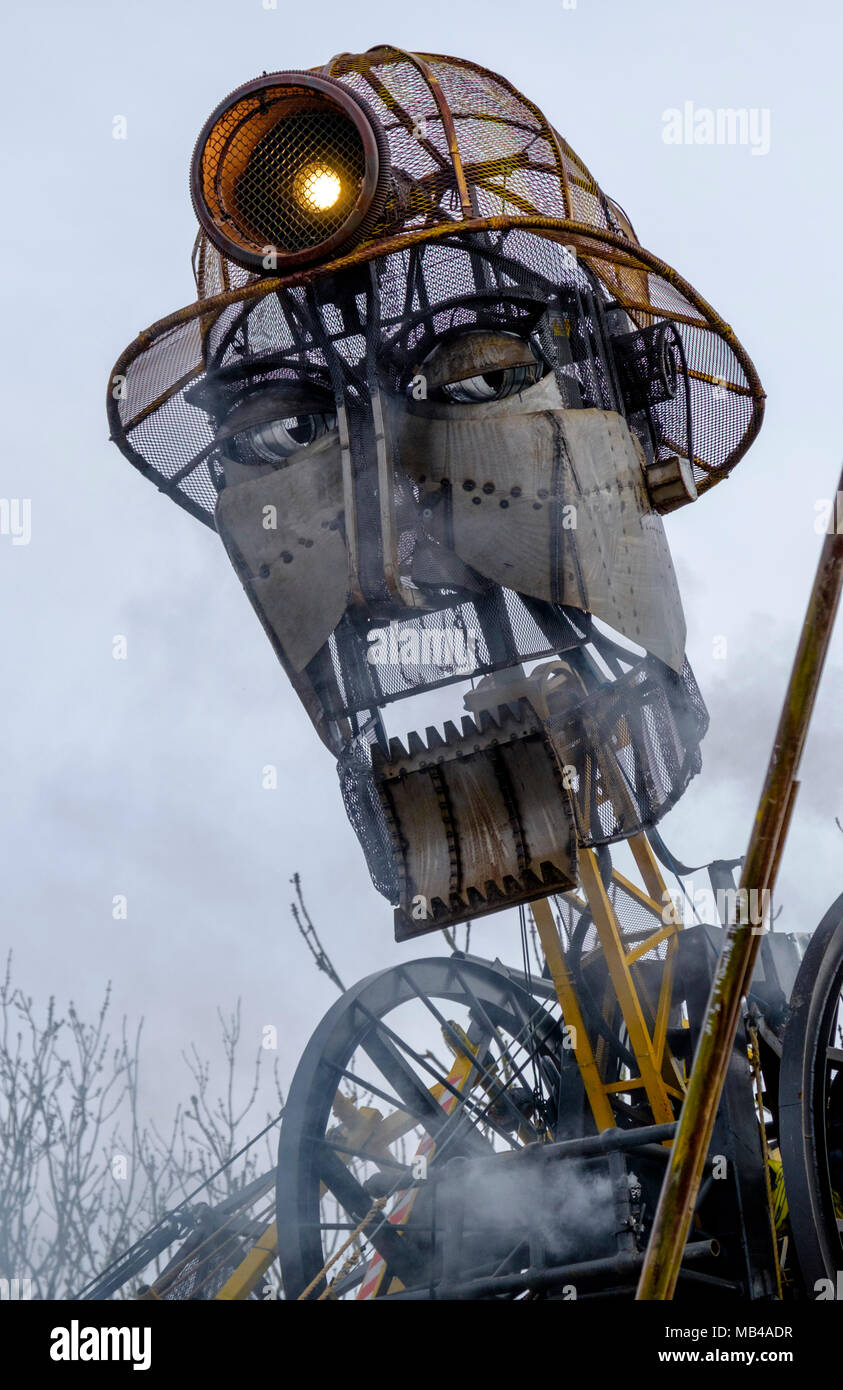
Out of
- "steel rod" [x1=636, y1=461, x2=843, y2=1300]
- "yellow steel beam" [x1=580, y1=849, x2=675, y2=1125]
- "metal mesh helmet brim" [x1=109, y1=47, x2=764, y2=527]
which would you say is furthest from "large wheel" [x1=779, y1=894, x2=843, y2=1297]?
"steel rod" [x1=636, y1=461, x2=843, y2=1300]

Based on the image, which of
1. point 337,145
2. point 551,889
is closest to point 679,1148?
point 551,889

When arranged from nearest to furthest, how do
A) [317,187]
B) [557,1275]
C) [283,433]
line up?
[557,1275] → [317,187] → [283,433]

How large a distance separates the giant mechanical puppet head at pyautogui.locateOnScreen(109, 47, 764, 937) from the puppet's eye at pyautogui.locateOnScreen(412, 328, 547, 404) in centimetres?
1

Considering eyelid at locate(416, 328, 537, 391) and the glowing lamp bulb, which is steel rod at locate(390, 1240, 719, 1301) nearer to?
eyelid at locate(416, 328, 537, 391)

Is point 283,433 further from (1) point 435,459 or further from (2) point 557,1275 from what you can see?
(2) point 557,1275

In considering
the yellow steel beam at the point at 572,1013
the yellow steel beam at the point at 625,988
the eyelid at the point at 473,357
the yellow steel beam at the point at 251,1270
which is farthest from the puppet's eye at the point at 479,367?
the yellow steel beam at the point at 251,1270

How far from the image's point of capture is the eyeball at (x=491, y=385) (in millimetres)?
9141

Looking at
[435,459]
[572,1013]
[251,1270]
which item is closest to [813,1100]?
[572,1013]

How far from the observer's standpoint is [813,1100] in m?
8.48

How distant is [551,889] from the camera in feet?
27.9

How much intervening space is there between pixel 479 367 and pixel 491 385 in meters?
0.20

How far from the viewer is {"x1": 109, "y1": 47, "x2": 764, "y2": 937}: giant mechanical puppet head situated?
28.4 ft

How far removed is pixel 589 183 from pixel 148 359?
124 inches

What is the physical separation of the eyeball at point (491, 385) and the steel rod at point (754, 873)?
559cm
